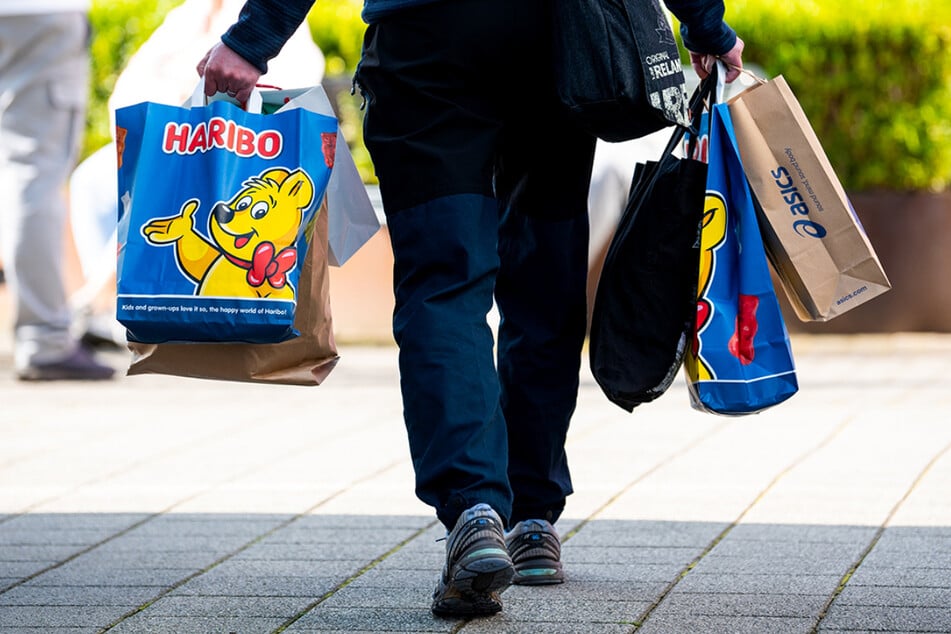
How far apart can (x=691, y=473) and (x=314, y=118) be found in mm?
2000

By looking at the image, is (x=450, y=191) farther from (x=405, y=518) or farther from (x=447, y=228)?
(x=405, y=518)

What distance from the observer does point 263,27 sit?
3139mm

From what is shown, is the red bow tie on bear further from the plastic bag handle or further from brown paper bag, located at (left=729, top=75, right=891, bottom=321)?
brown paper bag, located at (left=729, top=75, right=891, bottom=321)

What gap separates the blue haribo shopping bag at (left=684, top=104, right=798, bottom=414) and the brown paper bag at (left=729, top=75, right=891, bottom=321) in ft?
0.20

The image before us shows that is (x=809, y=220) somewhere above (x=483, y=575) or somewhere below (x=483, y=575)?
above

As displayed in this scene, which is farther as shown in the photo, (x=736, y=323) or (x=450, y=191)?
(x=736, y=323)

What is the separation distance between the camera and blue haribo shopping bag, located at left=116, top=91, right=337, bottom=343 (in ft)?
10.4

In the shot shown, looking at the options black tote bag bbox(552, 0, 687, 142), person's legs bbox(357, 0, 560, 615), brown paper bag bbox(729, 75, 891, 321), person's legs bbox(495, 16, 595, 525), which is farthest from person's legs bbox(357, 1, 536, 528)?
brown paper bag bbox(729, 75, 891, 321)

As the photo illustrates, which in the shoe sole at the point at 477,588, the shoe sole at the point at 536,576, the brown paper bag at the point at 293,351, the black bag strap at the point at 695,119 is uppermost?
the black bag strap at the point at 695,119

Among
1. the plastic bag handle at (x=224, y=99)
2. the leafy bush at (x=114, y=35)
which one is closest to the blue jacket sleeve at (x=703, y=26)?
the plastic bag handle at (x=224, y=99)

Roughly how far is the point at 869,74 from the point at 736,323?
567 centimetres

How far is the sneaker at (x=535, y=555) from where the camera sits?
344 centimetres

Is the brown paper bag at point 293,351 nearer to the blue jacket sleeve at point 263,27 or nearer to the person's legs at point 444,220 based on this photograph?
the person's legs at point 444,220

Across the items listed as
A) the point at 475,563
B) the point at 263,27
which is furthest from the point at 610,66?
the point at 475,563
